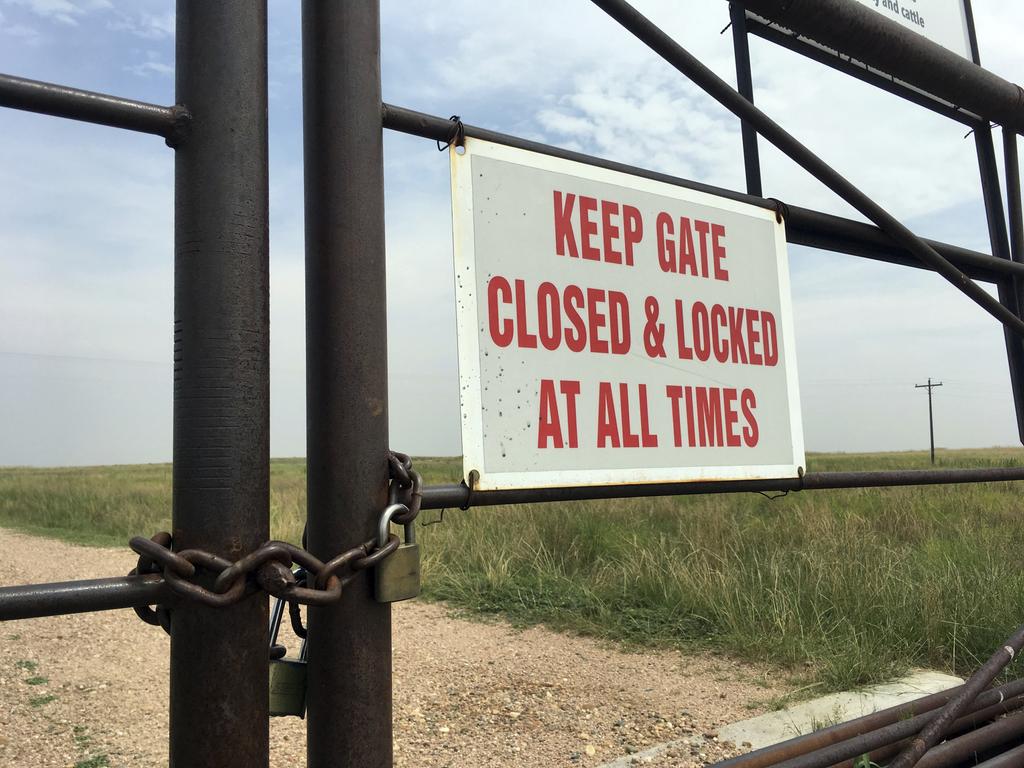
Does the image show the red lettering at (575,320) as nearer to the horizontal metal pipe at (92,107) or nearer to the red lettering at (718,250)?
the red lettering at (718,250)

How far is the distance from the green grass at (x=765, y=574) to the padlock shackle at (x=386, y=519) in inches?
141

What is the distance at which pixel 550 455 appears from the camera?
1.26m

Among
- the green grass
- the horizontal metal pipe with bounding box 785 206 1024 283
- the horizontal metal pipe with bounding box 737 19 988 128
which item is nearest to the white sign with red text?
the horizontal metal pipe with bounding box 785 206 1024 283

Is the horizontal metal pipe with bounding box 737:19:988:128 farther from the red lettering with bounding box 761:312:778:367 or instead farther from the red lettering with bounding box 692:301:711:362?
the red lettering with bounding box 692:301:711:362

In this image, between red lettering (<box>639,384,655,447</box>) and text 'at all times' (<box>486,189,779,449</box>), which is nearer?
text 'at all times' (<box>486,189,779,449</box>)

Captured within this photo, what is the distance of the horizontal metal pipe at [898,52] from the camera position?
71.4 inches

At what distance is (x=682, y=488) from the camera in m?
1.42

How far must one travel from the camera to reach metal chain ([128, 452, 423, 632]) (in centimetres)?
82

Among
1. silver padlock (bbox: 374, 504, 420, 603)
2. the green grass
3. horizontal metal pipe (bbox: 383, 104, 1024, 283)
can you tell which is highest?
horizontal metal pipe (bbox: 383, 104, 1024, 283)

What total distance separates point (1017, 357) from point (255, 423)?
239 centimetres

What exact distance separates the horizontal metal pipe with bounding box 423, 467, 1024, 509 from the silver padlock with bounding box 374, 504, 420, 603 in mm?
79

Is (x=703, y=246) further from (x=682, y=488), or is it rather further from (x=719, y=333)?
(x=682, y=488)

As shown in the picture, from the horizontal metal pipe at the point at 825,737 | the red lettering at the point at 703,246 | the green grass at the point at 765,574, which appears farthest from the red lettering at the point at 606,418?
the green grass at the point at 765,574

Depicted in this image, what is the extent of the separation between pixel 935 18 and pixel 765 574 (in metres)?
4.04
